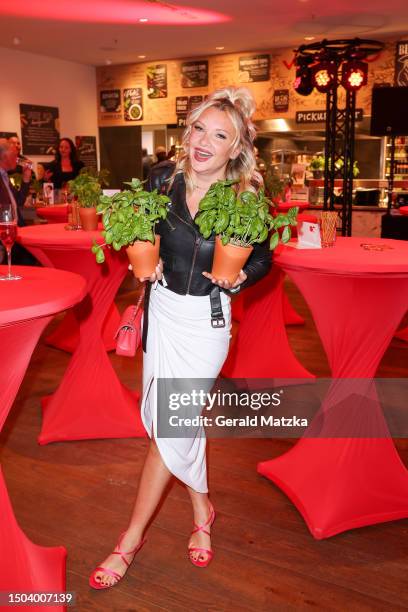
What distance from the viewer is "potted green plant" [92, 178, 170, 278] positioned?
177 cm

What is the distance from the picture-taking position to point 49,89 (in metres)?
11.2

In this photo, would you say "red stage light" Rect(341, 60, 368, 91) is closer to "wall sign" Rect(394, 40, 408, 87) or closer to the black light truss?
the black light truss

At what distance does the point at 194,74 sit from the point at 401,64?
12.1 ft

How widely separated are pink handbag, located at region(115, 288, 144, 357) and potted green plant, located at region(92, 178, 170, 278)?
0.94 ft

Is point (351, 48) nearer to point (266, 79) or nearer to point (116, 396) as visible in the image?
point (266, 79)

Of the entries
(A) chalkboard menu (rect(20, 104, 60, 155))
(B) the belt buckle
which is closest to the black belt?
(B) the belt buckle

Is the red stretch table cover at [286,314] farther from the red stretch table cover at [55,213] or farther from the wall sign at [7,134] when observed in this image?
the wall sign at [7,134]

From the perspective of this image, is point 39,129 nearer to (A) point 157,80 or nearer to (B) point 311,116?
(A) point 157,80

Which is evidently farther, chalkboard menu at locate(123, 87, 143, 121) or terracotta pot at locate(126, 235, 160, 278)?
chalkboard menu at locate(123, 87, 143, 121)

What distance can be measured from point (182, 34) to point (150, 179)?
7.88 metres

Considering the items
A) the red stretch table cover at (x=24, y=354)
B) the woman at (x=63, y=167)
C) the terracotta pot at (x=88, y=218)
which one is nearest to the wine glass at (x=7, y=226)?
the red stretch table cover at (x=24, y=354)

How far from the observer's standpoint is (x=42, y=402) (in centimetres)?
370

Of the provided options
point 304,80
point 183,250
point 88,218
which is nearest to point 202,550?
point 183,250

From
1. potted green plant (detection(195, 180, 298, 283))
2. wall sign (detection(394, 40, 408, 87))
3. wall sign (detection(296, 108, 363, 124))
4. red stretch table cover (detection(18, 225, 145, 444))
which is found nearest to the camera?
potted green plant (detection(195, 180, 298, 283))
